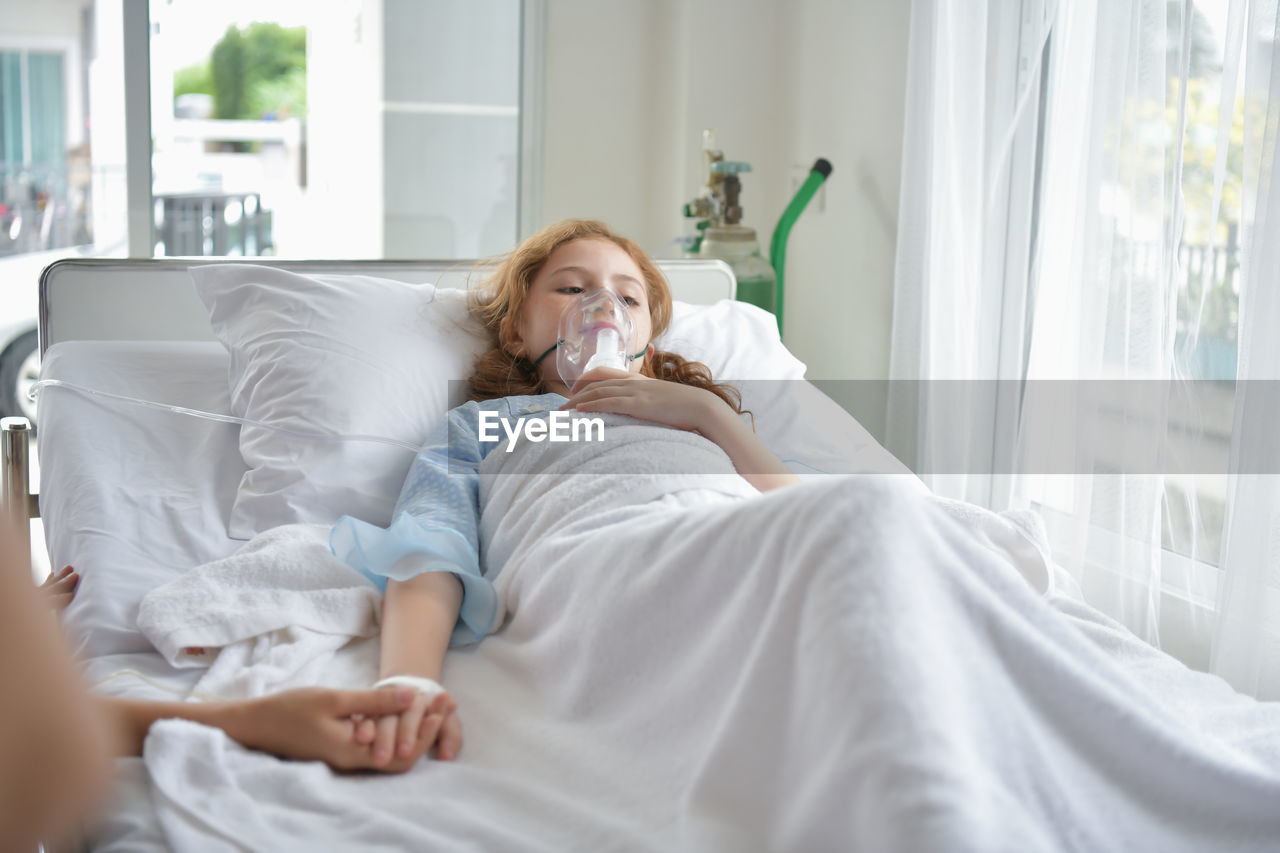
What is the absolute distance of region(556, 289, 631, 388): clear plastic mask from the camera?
1.60m

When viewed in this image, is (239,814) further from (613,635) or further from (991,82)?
(991,82)

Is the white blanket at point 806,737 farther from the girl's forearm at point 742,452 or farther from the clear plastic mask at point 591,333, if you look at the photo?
the clear plastic mask at point 591,333

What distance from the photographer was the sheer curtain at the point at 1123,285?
1.54 m

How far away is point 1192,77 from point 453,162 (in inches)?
80.6

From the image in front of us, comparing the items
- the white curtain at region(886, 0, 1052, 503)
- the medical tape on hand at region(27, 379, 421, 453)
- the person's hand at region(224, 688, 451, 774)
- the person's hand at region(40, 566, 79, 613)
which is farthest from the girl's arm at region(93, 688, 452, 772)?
the white curtain at region(886, 0, 1052, 503)

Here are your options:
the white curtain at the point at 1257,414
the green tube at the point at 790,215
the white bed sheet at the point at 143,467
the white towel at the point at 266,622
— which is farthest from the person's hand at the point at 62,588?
the green tube at the point at 790,215

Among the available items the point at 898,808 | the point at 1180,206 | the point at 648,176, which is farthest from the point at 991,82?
the point at 898,808

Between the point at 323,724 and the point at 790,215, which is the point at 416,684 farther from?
the point at 790,215

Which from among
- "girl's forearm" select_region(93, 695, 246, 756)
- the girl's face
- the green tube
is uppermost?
the green tube

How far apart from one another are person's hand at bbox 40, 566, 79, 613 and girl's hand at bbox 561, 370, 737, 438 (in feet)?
2.21

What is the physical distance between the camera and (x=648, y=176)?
3439mm

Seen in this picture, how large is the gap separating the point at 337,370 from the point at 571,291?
15.0 inches

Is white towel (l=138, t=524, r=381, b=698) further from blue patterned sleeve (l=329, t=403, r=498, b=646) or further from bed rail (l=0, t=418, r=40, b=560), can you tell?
bed rail (l=0, t=418, r=40, b=560)

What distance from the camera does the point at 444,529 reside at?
1284 mm
